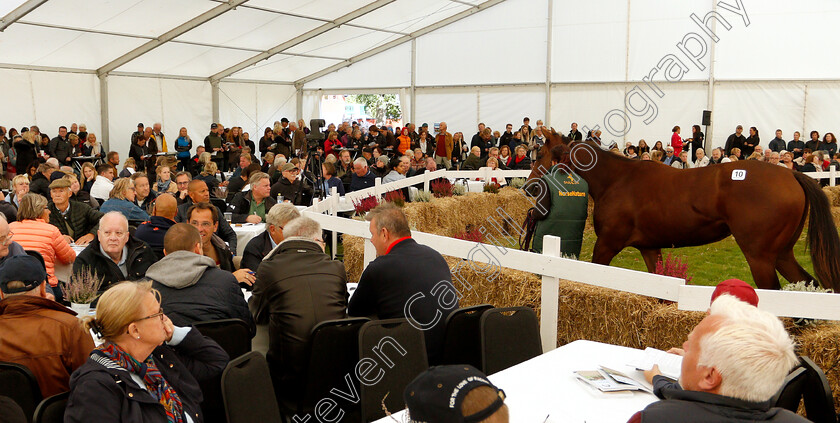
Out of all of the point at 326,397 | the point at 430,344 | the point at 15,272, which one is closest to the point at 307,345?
the point at 326,397

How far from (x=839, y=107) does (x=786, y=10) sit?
9.79 ft

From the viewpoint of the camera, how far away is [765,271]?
6.10 metres

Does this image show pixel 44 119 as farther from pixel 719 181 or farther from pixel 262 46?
pixel 719 181

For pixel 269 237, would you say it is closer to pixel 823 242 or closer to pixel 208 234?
pixel 208 234

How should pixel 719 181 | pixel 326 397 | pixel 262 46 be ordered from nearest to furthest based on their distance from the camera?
pixel 326 397
pixel 719 181
pixel 262 46

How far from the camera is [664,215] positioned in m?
6.51

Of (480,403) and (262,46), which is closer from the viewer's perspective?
(480,403)

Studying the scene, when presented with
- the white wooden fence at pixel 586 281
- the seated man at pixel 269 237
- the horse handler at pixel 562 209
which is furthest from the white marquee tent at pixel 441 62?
the white wooden fence at pixel 586 281

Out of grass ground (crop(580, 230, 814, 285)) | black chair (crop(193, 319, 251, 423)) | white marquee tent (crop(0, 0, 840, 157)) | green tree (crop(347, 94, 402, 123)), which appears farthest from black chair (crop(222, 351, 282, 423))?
green tree (crop(347, 94, 402, 123))

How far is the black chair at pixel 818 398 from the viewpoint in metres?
2.88

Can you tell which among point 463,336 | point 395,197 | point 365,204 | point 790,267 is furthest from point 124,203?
point 790,267

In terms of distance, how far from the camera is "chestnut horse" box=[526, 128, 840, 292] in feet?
19.4

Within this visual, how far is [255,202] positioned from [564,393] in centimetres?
580

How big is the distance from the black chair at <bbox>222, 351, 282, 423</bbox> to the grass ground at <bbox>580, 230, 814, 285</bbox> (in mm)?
6531
